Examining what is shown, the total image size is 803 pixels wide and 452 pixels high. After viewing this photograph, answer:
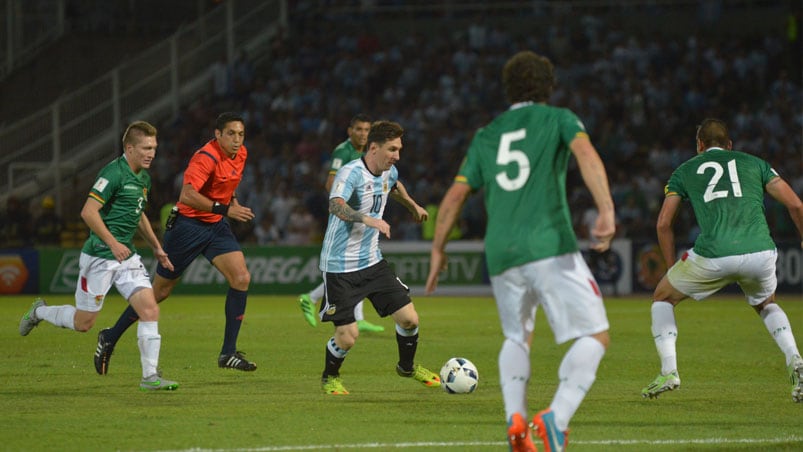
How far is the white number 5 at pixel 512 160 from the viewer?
22.6ft

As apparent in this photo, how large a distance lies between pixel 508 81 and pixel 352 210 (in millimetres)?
3326

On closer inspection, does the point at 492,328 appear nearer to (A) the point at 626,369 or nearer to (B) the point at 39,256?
(A) the point at 626,369

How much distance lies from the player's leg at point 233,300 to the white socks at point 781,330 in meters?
4.94

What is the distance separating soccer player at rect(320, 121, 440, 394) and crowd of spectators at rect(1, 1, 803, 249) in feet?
51.1

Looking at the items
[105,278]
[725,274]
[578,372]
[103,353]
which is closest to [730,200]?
[725,274]

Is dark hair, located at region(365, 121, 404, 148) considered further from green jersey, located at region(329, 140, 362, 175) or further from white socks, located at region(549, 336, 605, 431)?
green jersey, located at region(329, 140, 362, 175)

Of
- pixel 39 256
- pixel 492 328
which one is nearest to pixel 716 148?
pixel 492 328

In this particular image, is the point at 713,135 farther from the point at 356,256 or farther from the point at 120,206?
the point at 120,206

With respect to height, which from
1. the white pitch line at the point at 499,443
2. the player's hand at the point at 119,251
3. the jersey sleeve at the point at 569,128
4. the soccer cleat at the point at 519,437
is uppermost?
the jersey sleeve at the point at 569,128

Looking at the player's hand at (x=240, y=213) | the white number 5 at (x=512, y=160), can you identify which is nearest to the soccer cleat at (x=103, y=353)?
the player's hand at (x=240, y=213)

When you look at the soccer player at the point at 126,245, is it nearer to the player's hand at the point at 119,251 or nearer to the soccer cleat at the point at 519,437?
the player's hand at the point at 119,251

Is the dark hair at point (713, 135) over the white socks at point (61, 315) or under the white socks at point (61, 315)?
over

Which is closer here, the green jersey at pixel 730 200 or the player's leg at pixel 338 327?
the green jersey at pixel 730 200

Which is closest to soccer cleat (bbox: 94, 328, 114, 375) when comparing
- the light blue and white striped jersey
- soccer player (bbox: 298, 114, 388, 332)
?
the light blue and white striped jersey
